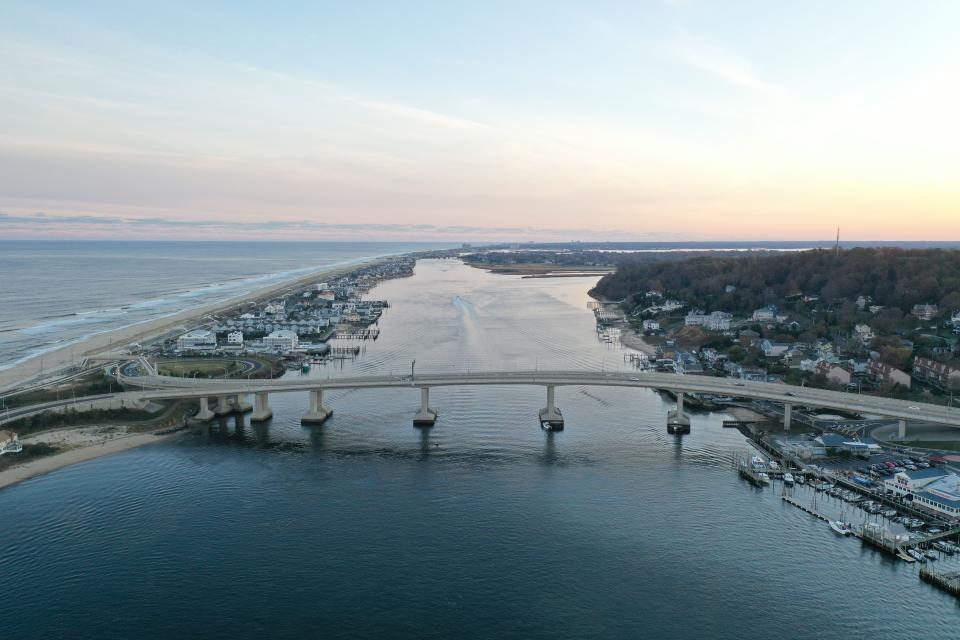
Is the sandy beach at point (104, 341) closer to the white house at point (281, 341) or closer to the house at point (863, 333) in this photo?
the white house at point (281, 341)

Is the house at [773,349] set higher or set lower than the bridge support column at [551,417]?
higher

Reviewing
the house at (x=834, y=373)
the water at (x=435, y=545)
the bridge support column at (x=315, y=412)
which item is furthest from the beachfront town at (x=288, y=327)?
the house at (x=834, y=373)

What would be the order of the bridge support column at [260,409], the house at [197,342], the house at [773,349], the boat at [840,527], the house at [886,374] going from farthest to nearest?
1. the house at [197,342]
2. the house at [773,349]
3. the house at [886,374]
4. the bridge support column at [260,409]
5. the boat at [840,527]

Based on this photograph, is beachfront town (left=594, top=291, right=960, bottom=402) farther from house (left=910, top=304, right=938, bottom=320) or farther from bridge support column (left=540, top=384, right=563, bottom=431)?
bridge support column (left=540, top=384, right=563, bottom=431)

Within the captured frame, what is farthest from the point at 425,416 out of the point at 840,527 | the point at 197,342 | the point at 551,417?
the point at 197,342

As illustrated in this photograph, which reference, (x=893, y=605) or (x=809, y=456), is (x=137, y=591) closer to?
(x=893, y=605)

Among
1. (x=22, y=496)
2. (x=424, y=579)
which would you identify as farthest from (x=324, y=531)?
(x=22, y=496)
